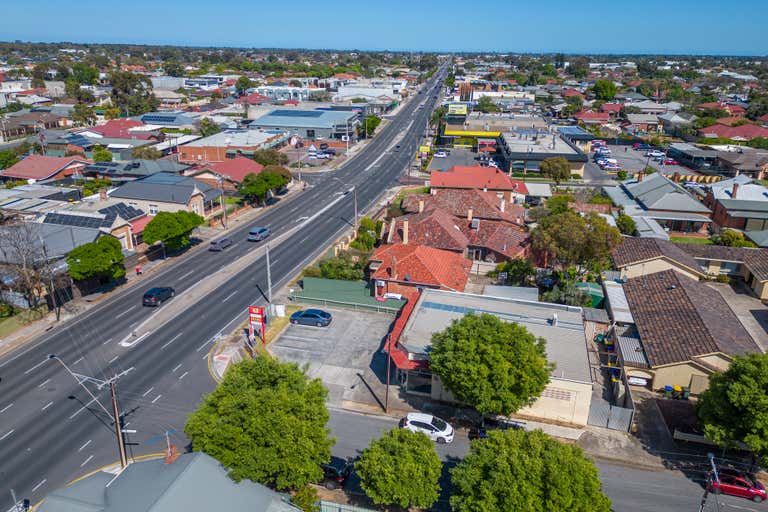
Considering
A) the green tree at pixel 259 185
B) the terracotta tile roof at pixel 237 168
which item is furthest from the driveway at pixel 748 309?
the terracotta tile roof at pixel 237 168

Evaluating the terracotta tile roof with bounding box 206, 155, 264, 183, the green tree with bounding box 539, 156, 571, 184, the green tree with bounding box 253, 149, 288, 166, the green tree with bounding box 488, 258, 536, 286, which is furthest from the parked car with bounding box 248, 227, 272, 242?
the green tree with bounding box 539, 156, 571, 184

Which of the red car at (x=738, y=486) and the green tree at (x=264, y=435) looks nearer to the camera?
the green tree at (x=264, y=435)

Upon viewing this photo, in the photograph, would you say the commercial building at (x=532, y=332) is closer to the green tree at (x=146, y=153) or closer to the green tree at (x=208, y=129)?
the green tree at (x=146, y=153)

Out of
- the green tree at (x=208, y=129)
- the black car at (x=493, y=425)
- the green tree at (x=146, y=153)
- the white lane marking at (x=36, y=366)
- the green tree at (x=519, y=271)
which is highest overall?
the green tree at (x=208, y=129)

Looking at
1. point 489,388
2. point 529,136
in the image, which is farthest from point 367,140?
point 489,388

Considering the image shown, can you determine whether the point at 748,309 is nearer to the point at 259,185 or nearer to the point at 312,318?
the point at 312,318

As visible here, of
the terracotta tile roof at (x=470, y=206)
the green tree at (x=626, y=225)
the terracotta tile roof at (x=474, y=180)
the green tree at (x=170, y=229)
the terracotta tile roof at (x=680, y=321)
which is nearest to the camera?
the terracotta tile roof at (x=680, y=321)

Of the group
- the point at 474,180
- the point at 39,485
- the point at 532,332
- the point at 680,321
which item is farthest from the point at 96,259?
the point at 474,180

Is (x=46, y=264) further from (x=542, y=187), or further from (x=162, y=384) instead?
(x=542, y=187)
